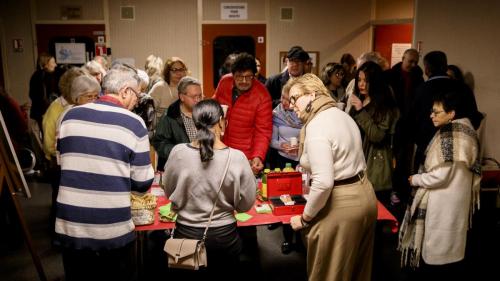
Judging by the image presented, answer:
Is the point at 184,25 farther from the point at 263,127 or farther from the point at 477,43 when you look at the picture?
the point at 477,43

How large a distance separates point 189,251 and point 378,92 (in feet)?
7.30

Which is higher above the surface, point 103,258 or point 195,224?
point 195,224

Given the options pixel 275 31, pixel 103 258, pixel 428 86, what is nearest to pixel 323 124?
pixel 103 258

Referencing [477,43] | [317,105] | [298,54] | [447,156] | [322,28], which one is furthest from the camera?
[322,28]

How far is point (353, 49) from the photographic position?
7332mm

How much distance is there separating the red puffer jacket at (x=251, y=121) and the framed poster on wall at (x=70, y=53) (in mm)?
4039

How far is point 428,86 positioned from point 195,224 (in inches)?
112

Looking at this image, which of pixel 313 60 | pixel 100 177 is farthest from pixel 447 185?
pixel 313 60

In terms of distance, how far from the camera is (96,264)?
224cm

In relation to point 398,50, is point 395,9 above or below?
above

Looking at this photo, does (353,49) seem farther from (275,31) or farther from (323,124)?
(323,124)

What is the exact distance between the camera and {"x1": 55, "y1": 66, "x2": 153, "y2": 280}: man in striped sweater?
2.09m

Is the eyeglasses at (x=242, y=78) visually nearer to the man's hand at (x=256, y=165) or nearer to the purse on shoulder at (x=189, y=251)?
the man's hand at (x=256, y=165)

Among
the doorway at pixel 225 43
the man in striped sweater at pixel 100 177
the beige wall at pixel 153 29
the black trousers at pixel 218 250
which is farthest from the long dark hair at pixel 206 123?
the beige wall at pixel 153 29
